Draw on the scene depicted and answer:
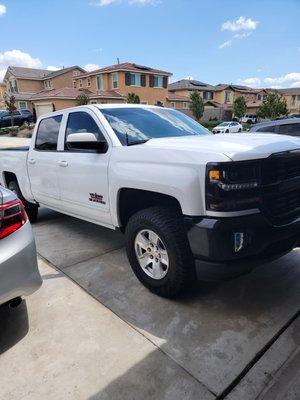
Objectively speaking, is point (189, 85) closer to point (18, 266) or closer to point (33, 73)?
point (33, 73)

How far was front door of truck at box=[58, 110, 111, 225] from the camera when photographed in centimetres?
366

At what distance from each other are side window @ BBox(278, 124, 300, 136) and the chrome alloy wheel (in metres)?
6.37

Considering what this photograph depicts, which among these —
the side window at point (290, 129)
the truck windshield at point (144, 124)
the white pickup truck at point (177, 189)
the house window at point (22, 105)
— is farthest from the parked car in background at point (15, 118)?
the truck windshield at point (144, 124)

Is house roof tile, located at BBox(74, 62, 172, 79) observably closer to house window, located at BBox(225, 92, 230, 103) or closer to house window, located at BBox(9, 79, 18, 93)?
house window, located at BBox(9, 79, 18, 93)

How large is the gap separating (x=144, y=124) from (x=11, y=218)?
1.90 m

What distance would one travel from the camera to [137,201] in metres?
3.50

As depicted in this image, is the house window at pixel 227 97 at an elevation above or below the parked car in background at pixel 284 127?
above

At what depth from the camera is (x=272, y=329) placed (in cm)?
271

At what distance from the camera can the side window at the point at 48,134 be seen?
4.59 m

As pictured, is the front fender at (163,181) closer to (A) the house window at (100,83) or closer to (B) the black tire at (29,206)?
(B) the black tire at (29,206)

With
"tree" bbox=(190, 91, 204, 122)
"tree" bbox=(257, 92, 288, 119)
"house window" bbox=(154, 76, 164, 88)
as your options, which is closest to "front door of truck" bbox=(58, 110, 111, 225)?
"house window" bbox=(154, 76, 164, 88)

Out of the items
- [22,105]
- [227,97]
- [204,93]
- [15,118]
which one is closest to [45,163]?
[15,118]

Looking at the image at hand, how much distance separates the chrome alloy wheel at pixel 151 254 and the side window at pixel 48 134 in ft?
6.67

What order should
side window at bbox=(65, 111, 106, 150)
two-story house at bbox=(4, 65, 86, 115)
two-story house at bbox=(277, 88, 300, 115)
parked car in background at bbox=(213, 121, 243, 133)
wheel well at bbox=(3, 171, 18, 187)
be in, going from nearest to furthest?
1. side window at bbox=(65, 111, 106, 150)
2. wheel well at bbox=(3, 171, 18, 187)
3. parked car in background at bbox=(213, 121, 243, 133)
4. two-story house at bbox=(4, 65, 86, 115)
5. two-story house at bbox=(277, 88, 300, 115)
